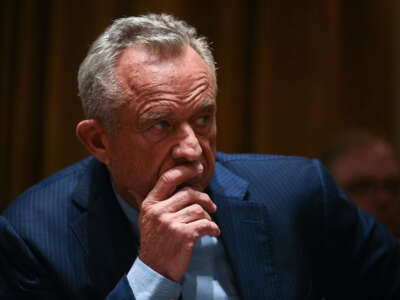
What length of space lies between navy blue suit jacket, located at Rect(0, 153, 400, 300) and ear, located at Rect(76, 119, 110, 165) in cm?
13

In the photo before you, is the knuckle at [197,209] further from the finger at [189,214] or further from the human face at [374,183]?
the human face at [374,183]

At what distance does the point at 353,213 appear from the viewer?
1.69 meters

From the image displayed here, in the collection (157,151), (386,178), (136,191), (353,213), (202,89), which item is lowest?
(386,178)

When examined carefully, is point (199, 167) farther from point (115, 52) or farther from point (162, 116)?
point (115, 52)

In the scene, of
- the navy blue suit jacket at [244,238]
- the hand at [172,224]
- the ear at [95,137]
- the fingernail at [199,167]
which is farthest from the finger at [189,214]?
the ear at [95,137]

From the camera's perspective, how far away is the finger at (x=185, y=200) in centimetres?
135

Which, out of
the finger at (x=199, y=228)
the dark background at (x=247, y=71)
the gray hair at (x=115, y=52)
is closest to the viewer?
the finger at (x=199, y=228)

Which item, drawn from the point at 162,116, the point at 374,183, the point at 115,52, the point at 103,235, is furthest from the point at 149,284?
the point at 374,183

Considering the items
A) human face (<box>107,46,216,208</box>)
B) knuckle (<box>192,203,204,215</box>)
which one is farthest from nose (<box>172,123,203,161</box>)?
knuckle (<box>192,203,204,215</box>)

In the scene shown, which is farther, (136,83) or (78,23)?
(78,23)

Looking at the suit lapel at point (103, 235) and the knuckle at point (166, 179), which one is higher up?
the knuckle at point (166, 179)

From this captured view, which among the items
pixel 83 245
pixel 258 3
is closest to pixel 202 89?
pixel 83 245

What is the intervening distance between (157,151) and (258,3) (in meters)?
1.60

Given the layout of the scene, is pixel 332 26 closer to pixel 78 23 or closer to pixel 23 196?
A: pixel 78 23
